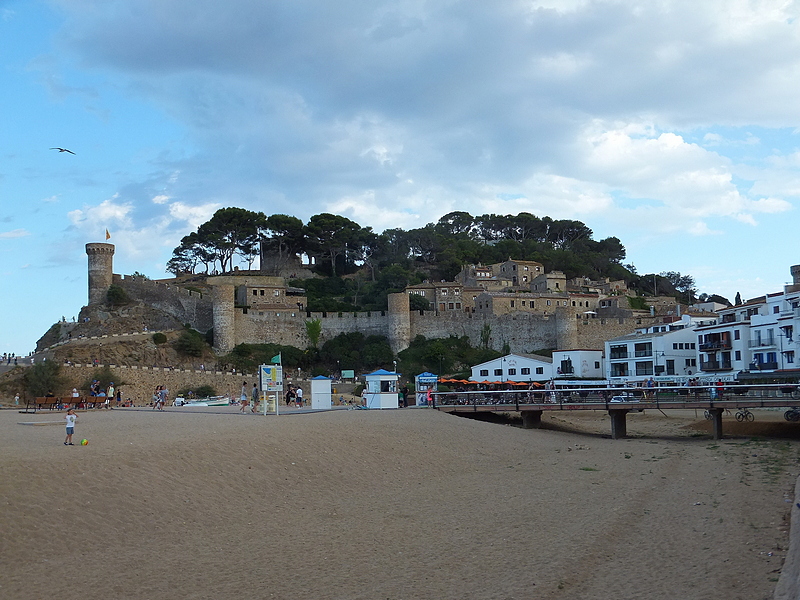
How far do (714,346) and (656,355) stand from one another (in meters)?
3.79

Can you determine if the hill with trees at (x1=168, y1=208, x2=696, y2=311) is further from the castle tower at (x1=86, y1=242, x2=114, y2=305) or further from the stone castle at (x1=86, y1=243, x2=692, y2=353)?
the castle tower at (x1=86, y1=242, x2=114, y2=305)

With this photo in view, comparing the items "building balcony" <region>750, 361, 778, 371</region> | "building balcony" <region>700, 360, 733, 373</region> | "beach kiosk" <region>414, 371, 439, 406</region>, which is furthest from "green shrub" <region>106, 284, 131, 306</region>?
"building balcony" <region>750, 361, 778, 371</region>

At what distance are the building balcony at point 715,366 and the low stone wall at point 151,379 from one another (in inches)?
1076

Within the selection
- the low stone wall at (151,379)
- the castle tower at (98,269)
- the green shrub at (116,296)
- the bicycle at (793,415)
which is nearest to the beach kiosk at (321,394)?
the low stone wall at (151,379)

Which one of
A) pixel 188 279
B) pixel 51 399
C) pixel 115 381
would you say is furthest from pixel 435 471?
pixel 188 279

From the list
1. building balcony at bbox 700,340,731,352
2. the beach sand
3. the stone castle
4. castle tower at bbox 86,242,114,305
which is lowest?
the beach sand

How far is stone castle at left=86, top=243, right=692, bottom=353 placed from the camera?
56125 millimetres

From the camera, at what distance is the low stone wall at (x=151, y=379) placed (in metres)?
39.9

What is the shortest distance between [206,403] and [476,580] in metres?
29.2

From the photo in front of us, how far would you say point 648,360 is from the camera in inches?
1868

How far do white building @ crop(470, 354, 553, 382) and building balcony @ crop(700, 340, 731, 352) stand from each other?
9334mm

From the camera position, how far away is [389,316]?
188 ft

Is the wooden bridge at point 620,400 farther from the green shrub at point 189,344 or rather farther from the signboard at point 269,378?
the green shrub at point 189,344

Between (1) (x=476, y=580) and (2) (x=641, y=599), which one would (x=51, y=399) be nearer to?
(1) (x=476, y=580)
